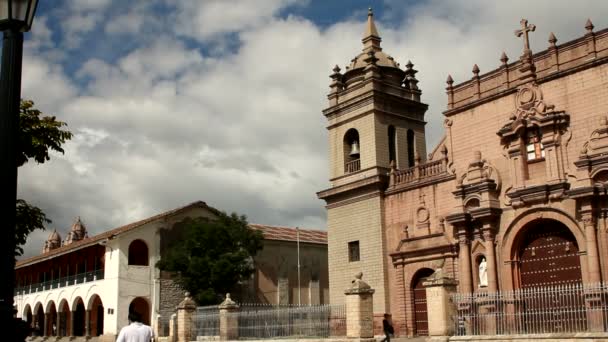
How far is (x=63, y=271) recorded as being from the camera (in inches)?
1671

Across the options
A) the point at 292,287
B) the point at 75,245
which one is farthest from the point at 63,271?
the point at 292,287

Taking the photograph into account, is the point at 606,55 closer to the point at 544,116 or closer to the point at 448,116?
the point at 544,116

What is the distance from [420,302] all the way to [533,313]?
7.75 metres

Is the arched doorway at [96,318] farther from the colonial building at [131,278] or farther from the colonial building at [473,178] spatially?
the colonial building at [473,178]

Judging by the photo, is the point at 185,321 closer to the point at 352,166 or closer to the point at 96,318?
the point at 352,166

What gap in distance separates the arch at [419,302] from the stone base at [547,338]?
7.67m

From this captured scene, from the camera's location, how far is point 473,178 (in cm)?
2322

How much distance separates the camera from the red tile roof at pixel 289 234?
4220 centimetres

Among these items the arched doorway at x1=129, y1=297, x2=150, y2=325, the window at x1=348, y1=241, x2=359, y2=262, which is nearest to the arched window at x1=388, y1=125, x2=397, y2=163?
the window at x1=348, y1=241, x2=359, y2=262

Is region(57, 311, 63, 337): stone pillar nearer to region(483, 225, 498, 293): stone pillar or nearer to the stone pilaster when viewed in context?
region(483, 225, 498, 293): stone pillar

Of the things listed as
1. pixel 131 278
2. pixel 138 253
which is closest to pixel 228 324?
pixel 131 278

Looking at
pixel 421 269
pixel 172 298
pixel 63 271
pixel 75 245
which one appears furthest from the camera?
pixel 63 271

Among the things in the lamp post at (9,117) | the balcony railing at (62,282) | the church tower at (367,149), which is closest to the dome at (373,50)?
the church tower at (367,149)

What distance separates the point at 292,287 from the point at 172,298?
8073 millimetres
